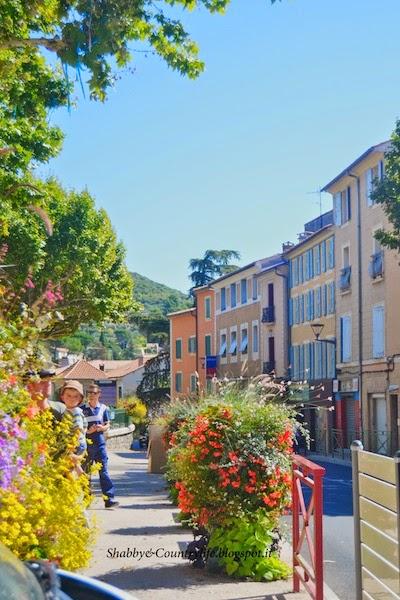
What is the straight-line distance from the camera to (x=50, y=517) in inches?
213

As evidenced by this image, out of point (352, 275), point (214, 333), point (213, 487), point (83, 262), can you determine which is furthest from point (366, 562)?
point (214, 333)

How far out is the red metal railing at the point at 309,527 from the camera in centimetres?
621

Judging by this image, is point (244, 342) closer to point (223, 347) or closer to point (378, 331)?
point (223, 347)

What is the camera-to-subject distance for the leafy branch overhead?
25.2 feet

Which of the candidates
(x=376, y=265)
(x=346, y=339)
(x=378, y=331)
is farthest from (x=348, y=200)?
(x=378, y=331)

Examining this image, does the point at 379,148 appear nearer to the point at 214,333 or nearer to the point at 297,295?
the point at 297,295

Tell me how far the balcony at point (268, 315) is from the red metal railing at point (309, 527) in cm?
4654

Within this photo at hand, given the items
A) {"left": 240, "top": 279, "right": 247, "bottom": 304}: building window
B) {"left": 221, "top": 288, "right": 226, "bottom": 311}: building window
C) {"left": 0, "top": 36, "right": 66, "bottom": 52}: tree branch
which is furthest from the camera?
{"left": 221, "top": 288, "right": 226, "bottom": 311}: building window

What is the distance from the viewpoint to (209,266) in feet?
262

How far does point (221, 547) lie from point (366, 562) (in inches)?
94.8

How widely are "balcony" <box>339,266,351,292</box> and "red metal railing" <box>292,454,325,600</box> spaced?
33.4m

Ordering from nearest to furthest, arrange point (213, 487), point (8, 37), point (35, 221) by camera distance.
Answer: point (213, 487) → point (8, 37) → point (35, 221)

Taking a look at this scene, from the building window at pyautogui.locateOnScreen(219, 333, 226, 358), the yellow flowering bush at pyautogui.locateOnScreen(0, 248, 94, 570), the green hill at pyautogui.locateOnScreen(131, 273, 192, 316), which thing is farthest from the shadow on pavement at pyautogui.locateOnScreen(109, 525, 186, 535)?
the green hill at pyautogui.locateOnScreen(131, 273, 192, 316)

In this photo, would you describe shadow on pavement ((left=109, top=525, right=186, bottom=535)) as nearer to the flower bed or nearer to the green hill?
the flower bed
